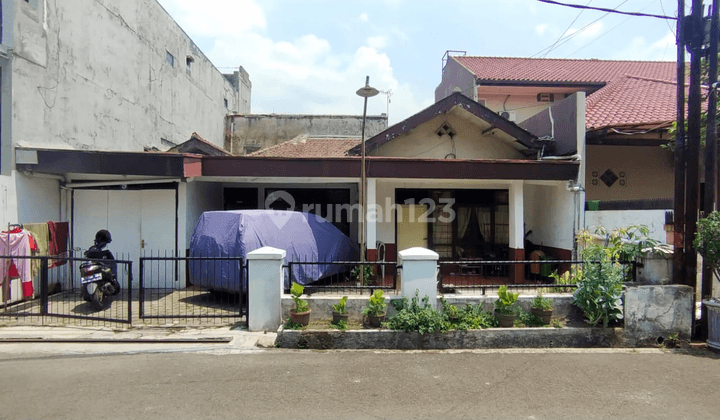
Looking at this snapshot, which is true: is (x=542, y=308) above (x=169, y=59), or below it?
below

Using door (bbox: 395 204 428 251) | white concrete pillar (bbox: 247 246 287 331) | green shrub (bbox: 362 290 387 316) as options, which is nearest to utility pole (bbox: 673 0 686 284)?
green shrub (bbox: 362 290 387 316)

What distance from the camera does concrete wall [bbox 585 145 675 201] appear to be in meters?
11.8

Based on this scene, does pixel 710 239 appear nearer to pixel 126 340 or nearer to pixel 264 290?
pixel 264 290

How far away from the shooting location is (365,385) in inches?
183

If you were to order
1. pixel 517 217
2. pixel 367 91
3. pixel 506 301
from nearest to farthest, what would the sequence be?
pixel 506 301
pixel 367 91
pixel 517 217

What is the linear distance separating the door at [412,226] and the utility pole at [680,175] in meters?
6.00

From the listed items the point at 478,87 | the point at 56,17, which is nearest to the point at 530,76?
the point at 478,87

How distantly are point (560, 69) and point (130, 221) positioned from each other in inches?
666

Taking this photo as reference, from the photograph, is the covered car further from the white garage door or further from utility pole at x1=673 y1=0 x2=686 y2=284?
utility pole at x1=673 y1=0 x2=686 y2=284

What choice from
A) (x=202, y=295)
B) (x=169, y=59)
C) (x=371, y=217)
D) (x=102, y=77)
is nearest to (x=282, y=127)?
(x=169, y=59)

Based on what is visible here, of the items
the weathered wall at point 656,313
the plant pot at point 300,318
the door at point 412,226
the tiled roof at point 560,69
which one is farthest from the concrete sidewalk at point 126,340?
the tiled roof at point 560,69

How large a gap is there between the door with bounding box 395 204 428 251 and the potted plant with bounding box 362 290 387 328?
5.29 meters

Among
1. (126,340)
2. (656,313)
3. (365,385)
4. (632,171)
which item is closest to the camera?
(365,385)

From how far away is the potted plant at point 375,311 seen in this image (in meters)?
6.29
